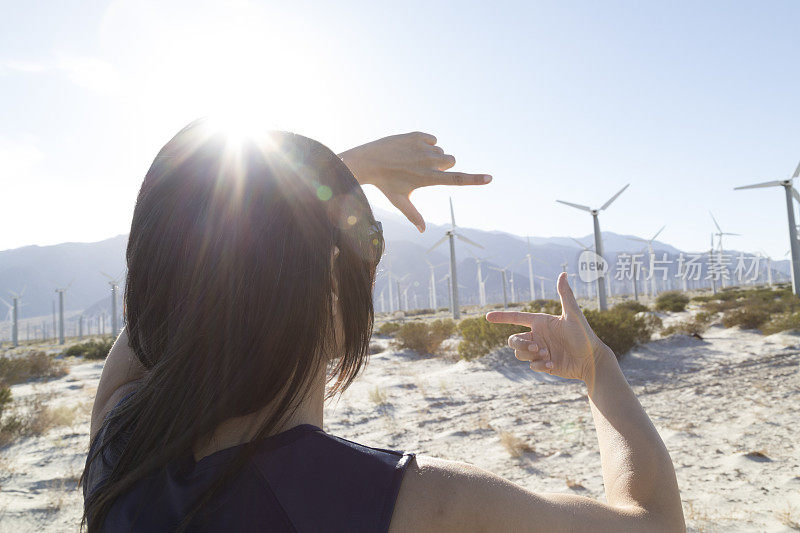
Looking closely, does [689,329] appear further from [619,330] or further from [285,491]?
[285,491]

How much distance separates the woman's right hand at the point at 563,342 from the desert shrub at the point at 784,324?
51.9 ft

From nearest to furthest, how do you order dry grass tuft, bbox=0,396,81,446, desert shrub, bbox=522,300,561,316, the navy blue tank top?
the navy blue tank top → dry grass tuft, bbox=0,396,81,446 → desert shrub, bbox=522,300,561,316

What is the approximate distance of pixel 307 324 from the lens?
35.9 inches

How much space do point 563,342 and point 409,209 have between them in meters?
0.67

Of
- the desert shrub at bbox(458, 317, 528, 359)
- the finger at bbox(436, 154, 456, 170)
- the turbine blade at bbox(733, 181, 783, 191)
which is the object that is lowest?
the desert shrub at bbox(458, 317, 528, 359)

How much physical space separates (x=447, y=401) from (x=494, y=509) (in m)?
7.66

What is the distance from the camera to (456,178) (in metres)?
1.46

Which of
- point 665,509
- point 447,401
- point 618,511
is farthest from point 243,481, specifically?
point 447,401

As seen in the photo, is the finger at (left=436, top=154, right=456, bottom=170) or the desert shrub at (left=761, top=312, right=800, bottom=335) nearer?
the finger at (left=436, top=154, right=456, bottom=170)

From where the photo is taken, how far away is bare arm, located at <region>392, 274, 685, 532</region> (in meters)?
0.77

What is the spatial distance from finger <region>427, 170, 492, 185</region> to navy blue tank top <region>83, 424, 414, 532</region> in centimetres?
86

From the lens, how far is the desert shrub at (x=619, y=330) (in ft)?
37.4

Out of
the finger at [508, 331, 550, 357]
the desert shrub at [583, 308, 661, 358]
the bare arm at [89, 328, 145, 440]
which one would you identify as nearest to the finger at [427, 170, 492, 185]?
the finger at [508, 331, 550, 357]

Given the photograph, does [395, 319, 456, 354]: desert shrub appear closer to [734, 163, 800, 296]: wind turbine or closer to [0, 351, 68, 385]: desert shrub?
[0, 351, 68, 385]: desert shrub
